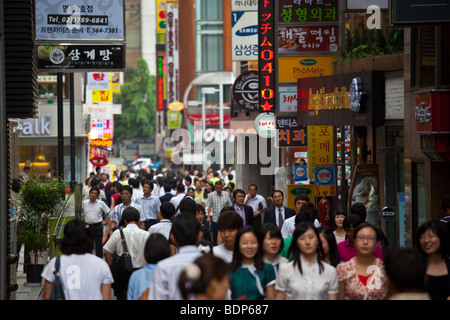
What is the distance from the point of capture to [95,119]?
47531 millimetres

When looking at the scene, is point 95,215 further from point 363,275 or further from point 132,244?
point 363,275

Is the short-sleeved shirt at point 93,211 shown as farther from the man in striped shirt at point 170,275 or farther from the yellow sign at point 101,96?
the yellow sign at point 101,96

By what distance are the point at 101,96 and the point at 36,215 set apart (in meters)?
35.1

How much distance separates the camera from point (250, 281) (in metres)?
7.54

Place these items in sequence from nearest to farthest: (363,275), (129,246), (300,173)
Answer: (363,275) → (129,246) → (300,173)

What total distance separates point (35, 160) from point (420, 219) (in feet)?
113

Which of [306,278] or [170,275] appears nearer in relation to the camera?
[170,275]

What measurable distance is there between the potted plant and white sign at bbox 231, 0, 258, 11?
18.8 meters

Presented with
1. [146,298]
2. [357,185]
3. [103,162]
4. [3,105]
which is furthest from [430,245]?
[103,162]

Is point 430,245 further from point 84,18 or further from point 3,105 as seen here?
point 84,18

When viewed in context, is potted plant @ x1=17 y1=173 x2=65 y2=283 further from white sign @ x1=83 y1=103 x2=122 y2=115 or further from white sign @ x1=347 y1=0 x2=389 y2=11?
white sign @ x1=83 y1=103 x2=122 y2=115

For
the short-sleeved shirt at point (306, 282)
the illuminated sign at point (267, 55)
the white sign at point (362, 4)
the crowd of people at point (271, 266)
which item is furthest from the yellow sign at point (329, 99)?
the short-sleeved shirt at point (306, 282)

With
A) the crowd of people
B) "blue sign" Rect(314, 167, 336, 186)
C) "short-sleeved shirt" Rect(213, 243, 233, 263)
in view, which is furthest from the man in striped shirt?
"blue sign" Rect(314, 167, 336, 186)

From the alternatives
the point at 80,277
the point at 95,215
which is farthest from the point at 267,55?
the point at 80,277
